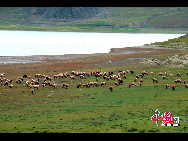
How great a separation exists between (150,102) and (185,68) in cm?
1770

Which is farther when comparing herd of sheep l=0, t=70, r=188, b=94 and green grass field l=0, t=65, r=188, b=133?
herd of sheep l=0, t=70, r=188, b=94

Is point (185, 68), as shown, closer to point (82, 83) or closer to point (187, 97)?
point (82, 83)

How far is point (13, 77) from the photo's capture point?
3297 centimetres

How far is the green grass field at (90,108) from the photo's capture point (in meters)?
13.5

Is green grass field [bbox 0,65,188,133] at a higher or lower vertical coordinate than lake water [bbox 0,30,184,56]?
lower

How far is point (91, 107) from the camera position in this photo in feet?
62.8

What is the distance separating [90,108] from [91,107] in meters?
0.33

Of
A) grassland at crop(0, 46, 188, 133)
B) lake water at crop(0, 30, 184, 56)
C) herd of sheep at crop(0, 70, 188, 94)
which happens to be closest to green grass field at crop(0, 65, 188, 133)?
grassland at crop(0, 46, 188, 133)

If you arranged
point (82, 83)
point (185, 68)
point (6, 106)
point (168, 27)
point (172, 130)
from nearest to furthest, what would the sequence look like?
point (172, 130), point (6, 106), point (82, 83), point (185, 68), point (168, 27)

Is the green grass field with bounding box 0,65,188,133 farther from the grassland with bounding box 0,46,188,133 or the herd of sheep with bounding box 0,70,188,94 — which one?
the herd of sheep with bounding box 0,70,188,94

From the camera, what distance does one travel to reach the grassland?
44.2 ft

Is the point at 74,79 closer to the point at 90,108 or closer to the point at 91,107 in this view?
the point at 91,107
